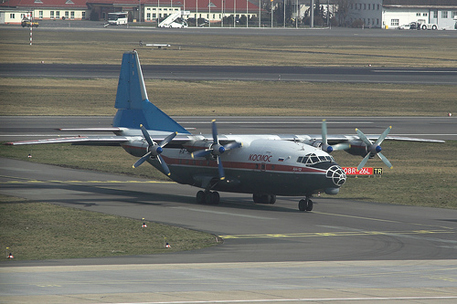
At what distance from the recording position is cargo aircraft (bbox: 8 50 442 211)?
37.8 m

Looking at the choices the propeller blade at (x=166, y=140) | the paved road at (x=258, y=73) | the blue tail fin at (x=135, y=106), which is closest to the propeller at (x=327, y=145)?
the propeller blade at (x=166, y=140)

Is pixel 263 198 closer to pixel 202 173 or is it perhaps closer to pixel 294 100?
pixel 202 173

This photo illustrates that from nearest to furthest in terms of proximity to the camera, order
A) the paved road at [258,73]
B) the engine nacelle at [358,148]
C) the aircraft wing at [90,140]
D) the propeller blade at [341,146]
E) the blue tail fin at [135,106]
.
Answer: the aircraft wing at [90,140]
the propeller blade at [341,146]
the engine nacelle at [358,148]
the blue tail fin at [135,106]
the paved road at [258,73]

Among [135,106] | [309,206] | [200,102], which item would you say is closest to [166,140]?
[135,106]

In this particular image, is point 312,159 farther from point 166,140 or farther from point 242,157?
point 166,140

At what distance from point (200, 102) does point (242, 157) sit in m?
51.7

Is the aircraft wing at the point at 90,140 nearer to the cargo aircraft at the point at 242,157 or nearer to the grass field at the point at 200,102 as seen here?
the cargo aircraft at the point at 242,157

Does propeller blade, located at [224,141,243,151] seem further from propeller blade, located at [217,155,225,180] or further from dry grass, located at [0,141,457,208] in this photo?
dry grass, located at [0,141,457,208]

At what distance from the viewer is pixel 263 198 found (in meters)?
41.9

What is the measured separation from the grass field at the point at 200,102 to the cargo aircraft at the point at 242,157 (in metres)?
4.29

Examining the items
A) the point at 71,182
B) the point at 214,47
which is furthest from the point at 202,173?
the point at 214,47

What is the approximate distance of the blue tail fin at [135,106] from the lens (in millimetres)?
45031

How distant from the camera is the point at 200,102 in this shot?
9106 cm

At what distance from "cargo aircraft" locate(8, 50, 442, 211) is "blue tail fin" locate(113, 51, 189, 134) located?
0.24ft
